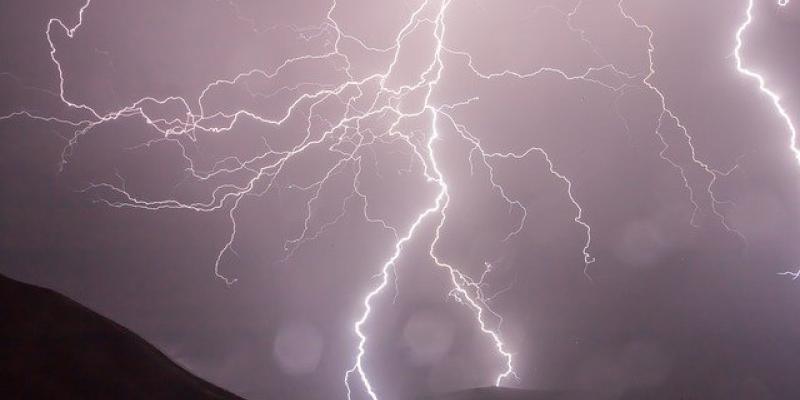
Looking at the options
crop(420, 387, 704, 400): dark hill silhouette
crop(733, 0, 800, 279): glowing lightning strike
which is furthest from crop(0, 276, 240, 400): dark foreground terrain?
crop(733, 0, 800, 279): glowing lightning strike

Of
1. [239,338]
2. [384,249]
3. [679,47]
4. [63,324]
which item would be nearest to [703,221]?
[679,47]

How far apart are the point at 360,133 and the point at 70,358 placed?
16.7 ft

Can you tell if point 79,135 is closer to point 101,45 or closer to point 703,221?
point 101,45

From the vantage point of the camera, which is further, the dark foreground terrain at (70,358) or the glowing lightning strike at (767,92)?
the glowing lightning strike at (767,92)

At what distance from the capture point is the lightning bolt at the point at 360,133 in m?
7.98

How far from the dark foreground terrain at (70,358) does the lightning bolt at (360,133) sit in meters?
3.20

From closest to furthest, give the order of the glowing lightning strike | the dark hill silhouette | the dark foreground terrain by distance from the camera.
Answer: the dark foreground terrain → the glowing lightning strike → the dark hill silhouette

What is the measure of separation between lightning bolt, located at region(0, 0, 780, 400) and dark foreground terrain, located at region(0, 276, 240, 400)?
3200 millimetres

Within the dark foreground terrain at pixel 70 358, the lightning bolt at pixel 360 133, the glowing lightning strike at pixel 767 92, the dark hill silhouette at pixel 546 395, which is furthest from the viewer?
the dark hill silhouette at pixel 546 395

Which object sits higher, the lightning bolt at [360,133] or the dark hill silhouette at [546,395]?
the lightning bolt at [360,133]

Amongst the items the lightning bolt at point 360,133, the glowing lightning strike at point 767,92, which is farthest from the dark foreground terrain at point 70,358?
the glowing lightning strike at point 767,92

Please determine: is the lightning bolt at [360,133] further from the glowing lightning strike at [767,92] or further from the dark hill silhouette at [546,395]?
the dark hill silhouette at [546,395]

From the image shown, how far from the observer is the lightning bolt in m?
7.98

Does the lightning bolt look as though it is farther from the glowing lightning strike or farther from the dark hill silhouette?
the dark hill silhouette
